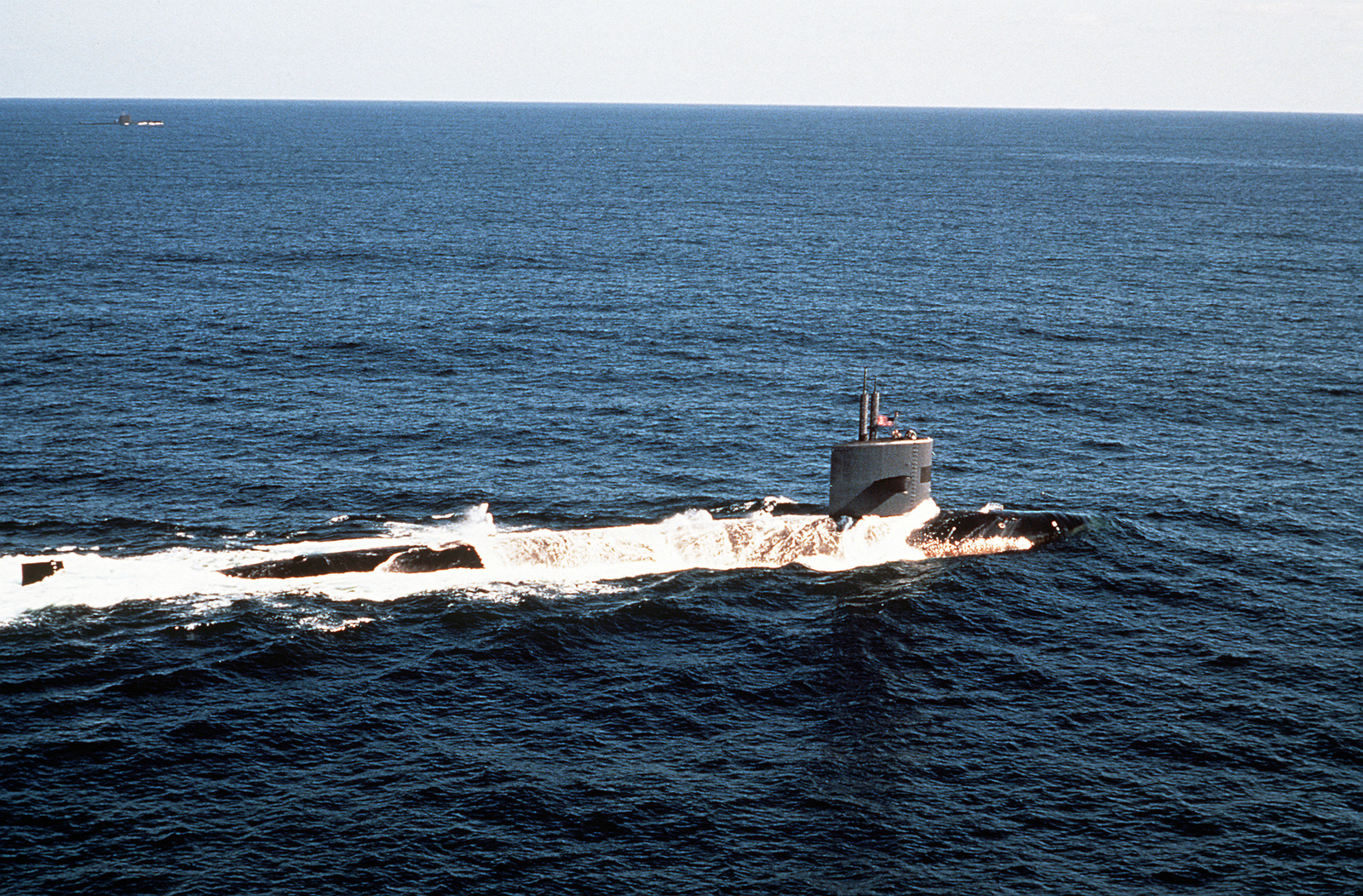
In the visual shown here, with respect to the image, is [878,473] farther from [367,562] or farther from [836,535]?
[367,562]

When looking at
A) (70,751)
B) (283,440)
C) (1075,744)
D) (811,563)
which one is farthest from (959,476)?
(70,751)

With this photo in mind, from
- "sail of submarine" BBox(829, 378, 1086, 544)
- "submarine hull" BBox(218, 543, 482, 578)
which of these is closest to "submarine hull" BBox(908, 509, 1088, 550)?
"sail of submarine" BBox(829, 378, 1086, 544)

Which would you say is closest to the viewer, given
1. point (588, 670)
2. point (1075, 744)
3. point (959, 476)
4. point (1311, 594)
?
point (1075, 744)

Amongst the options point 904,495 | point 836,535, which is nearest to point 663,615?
point 836,535

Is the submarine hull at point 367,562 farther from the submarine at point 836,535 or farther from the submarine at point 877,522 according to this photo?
the submarine at point 877,522

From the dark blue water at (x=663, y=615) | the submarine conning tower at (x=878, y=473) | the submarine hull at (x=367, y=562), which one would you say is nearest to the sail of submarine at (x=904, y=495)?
the submarine conning tower at (x=878, y=473)

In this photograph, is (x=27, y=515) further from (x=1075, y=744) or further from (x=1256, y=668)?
(x=1256, y=668)
